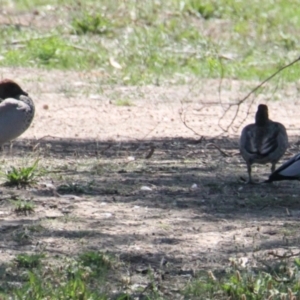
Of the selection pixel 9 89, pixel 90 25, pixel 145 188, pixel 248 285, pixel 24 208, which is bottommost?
pixel 90 25

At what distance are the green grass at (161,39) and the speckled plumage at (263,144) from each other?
4257 millimetres

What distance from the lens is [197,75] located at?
12.8m

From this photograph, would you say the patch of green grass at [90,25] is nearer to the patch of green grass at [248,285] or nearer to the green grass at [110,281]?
the green grass at [110,281]

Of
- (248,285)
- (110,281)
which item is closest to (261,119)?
(110,281)

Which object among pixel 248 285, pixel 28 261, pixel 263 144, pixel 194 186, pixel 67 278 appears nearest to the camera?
pixel 248 285

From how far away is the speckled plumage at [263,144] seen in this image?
765cm

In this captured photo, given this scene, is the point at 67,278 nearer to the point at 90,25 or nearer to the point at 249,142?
the point at 249,142

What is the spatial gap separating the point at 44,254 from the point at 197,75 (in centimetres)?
755

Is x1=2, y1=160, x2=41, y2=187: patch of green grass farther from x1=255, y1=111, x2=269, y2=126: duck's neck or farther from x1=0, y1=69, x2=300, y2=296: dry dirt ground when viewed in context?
x1=255, y1=111, x2=269, y2=126: duck's neck

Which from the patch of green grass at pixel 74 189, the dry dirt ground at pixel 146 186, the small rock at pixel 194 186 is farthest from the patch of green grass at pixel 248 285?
the small rock at pixel 194 186

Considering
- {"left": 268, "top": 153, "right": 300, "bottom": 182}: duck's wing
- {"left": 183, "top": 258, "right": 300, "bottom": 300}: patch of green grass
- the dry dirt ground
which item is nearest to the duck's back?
the dry dirt ground

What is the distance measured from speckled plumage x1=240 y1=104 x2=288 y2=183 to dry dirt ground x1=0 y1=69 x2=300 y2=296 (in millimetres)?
210

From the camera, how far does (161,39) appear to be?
14469 millimetres

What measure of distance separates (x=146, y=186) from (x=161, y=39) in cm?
720
